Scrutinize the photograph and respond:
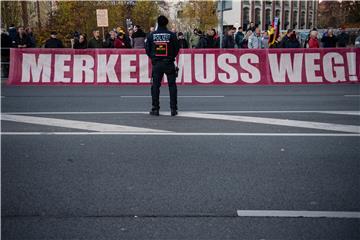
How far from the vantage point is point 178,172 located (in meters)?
5.11

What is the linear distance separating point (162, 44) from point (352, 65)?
28.4 ft

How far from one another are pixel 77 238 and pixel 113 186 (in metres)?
1.20

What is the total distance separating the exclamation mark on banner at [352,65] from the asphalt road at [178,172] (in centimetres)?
606

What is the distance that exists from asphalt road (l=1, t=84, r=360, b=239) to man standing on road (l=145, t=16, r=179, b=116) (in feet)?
1.23

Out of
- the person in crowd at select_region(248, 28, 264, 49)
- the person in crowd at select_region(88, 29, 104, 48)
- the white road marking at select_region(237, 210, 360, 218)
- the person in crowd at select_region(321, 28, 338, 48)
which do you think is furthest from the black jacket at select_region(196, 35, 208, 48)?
the white road marking at select_region(237, 210, 360, 218)

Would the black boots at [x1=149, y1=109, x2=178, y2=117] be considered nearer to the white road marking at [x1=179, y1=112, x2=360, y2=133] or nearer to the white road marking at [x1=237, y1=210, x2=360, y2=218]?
the white road marking at [x1=179, y1=112, x2=360, y2=133]

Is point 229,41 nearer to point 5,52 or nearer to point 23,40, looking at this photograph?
point 23,40

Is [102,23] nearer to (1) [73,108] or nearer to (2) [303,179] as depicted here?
(1) [73,108]

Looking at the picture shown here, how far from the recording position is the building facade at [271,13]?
71375mm

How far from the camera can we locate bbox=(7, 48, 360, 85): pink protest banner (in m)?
14.8

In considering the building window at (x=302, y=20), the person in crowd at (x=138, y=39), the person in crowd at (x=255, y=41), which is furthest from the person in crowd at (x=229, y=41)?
the building window at (x=302, y=20)

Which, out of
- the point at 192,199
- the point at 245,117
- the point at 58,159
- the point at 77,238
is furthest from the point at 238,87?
the point at 77,238

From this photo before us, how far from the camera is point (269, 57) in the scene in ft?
49.3

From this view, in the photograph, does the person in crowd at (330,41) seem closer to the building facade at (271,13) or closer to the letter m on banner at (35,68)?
the letter m on banner at (35,68)
